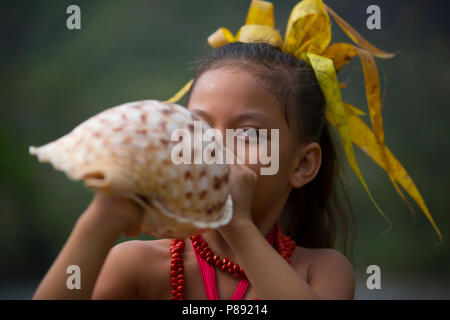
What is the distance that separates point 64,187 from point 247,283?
3.74ft

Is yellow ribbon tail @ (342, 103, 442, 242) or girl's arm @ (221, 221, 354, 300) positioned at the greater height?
yellow ribbon tail @ (342, 103, 442, 242)

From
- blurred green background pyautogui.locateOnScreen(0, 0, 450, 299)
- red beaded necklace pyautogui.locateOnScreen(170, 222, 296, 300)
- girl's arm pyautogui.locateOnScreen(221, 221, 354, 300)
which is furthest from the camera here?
blurred green background pyautogui.locateOnScreen(0, 0, 450, 299)

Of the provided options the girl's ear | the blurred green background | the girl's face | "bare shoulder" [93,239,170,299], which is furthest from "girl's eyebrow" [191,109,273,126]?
the blurred green background

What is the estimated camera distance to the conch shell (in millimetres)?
515

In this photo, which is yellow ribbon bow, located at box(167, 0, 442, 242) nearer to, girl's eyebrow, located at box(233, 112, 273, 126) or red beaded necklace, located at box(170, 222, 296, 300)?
girl's eyebrow, located at box(233, 112, 273, 126)

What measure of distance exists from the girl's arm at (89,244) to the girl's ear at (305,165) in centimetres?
39

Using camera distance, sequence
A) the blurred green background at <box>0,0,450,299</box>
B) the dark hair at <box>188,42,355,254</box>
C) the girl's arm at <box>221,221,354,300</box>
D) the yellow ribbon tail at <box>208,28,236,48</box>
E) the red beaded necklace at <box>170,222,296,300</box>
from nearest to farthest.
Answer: the girl's arm at <box>221,221,354,300</box>, the red beaded necklace at <box>170,222,296,300</box>, the dark hair at <box>188,42,355,254</box>, the yellow ribbon tail at <box>208,28,236,48</box>, the blurred green background at <box>0,0,450,299</box>

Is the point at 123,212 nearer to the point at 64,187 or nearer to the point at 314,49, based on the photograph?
the point at 314,49

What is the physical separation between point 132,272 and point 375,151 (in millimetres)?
470

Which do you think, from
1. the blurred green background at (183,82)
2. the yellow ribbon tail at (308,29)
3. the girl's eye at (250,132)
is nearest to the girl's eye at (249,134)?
the girl's eye at (250,132)

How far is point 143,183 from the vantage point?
0.52 meters

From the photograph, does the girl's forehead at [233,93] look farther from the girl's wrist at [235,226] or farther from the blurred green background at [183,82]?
the blurred green background at [183,82]

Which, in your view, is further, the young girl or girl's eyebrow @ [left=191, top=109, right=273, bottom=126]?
girl's eyebrow @ [left=191, top=109, right=273, bottom=126]

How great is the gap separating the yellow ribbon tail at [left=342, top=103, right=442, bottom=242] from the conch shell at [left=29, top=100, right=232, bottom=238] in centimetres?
43
